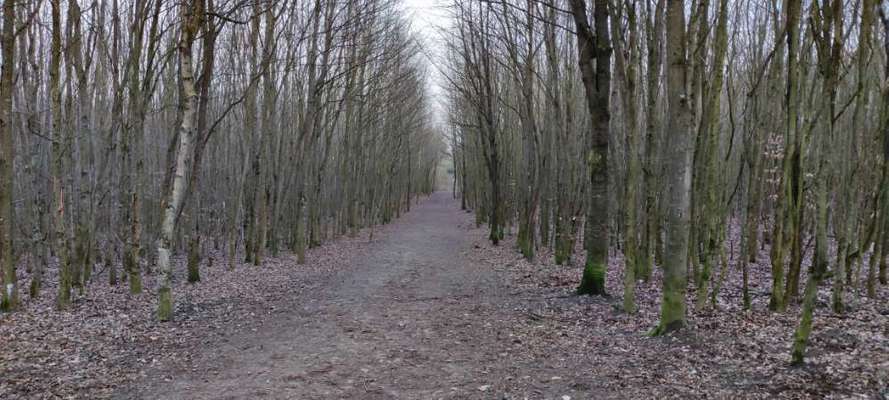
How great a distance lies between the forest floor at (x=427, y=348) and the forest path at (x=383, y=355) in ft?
0.07

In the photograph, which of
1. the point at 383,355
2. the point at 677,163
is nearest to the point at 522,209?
the point at 677,163

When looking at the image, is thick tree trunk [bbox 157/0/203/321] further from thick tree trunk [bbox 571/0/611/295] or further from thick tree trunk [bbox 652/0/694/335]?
thick tree trunk [bbox 652/0/694/335]

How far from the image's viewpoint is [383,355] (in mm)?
5801

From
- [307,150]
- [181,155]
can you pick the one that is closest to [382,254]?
[307,150]

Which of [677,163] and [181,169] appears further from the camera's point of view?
[181,169]

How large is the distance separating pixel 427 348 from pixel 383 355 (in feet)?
1.77

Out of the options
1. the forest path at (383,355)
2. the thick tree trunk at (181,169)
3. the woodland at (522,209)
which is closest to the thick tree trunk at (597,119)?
the woodland at (522,209)

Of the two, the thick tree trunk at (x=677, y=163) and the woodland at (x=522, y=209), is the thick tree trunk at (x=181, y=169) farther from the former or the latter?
the thick tree trunk at (x=677, y=163)

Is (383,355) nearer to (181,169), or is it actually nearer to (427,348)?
(427,348)

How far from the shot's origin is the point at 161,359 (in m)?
5.75

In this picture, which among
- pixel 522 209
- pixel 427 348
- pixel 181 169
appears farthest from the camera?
pixel 522 209

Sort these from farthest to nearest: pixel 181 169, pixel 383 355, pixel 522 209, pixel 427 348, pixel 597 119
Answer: pixel 522 209
pixel 597 119
pixel 181 169
pixel 427 348
pixel 383 355

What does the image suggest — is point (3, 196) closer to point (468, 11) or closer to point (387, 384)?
point (387, 384)

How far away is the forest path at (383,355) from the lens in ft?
15.7
